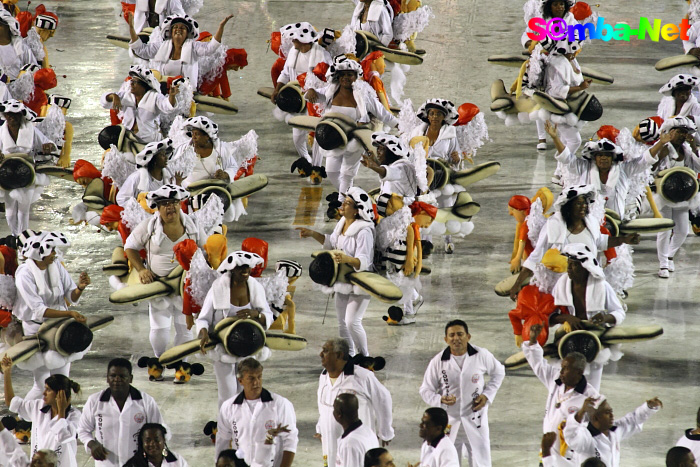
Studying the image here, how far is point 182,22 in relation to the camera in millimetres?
13516

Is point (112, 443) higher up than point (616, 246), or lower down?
lower down

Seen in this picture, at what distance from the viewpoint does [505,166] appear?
14414 mm

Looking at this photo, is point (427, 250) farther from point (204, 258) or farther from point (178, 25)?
point (178, 25)

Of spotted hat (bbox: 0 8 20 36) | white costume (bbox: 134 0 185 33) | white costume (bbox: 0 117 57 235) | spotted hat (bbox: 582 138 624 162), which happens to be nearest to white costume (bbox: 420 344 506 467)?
spotted hat (bbox: 582 138 624 162)

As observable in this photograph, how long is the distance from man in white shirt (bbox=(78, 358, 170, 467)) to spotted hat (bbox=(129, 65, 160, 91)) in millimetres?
4889

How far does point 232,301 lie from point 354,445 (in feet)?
5.75

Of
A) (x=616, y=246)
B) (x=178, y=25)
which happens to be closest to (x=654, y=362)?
(x=616, y=246)

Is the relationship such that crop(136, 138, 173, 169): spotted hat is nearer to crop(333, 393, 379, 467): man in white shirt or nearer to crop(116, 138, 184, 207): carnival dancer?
crop(116, 138, 184, 207): carnival dancer

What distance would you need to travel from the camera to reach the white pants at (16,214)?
11.8 meters

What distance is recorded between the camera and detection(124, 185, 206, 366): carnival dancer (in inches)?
383

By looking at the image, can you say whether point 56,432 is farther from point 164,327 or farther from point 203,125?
point 203,125

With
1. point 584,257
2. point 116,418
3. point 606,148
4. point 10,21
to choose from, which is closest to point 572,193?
point 584,257

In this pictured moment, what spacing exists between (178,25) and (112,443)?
662cm

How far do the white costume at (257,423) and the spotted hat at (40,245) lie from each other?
2.14m
